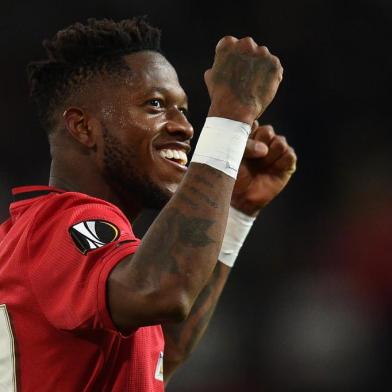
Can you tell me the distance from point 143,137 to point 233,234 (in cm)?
65

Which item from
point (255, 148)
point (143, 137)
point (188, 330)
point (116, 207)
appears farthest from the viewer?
point (188, 330)

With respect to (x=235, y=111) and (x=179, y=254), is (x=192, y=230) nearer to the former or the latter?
(x=179, y=254)

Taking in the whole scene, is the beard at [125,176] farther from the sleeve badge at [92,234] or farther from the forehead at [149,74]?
Result: the sleeve badge at [92,234]

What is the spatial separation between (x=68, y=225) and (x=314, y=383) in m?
3.83

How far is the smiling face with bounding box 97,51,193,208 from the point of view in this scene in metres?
2.09

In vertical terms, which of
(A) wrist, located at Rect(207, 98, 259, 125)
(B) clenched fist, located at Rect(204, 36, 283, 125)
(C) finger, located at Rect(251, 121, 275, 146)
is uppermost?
(B) clenched fist, located at Rect(204, 36, 283, 125)

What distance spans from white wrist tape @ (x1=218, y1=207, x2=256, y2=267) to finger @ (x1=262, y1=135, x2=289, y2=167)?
0.78 ft

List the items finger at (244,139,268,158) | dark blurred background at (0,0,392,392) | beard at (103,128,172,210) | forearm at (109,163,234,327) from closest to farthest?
1. forearm at (109,163,234,327)
2. beard at (103,128,172,210)
3. finger at (244,139,268,158)
4. dark blurred background at (0,0,392,392)

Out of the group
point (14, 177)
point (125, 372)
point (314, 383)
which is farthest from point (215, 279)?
point (14, 177)

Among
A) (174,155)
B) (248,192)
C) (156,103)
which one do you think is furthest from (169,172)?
(248,192)

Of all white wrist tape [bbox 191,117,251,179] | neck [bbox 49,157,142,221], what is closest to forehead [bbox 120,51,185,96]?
neck [bbox 49,157,142,221]

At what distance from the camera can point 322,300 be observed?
17.3 feet

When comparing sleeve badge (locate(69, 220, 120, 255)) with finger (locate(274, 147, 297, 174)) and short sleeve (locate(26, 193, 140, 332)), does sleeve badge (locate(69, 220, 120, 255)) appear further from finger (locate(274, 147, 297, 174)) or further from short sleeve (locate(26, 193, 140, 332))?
finger (locate(274, 147, 297, 174))

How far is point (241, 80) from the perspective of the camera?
1.67 m
